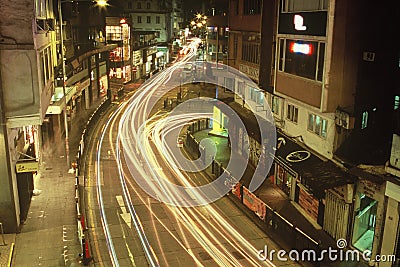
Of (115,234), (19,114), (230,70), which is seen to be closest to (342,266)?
(115,234)

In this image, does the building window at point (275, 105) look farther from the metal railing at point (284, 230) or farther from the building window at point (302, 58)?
the metal railing at point (284, 230)

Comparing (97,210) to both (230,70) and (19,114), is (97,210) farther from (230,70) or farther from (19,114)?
(230,70)

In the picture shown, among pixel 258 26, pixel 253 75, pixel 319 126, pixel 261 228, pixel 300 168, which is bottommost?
pixel 261 228

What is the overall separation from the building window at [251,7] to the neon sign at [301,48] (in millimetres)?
8196

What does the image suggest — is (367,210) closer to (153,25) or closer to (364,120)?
(364,120)

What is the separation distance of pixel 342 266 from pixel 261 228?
4.23 meters

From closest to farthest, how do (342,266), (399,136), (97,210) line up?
(399,136) → (342,266) → (97,210)

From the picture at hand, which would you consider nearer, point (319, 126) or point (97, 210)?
point (319, 126)

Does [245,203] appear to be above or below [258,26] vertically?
below

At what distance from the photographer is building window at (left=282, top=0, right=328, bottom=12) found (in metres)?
16.9

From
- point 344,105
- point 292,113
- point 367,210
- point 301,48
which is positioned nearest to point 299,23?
point 301,48

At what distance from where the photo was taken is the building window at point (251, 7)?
87.9 feet

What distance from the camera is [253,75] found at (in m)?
27.2

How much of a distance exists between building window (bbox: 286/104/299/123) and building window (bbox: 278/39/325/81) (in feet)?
7.60
